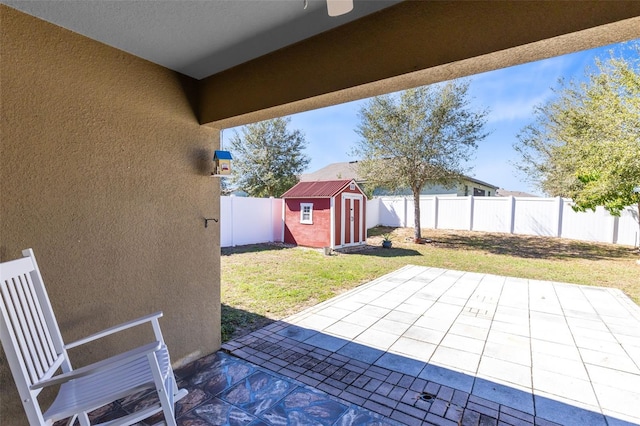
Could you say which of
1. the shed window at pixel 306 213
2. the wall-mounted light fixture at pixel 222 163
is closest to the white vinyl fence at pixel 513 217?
the shed window at pixel 306 213

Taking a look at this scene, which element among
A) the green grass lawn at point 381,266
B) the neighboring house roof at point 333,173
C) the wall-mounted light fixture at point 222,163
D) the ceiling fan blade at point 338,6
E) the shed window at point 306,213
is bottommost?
the green grass lawn at point 381,266

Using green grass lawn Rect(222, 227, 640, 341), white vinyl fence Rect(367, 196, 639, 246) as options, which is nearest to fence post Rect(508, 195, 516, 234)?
white vinyl fence Rect(367, 196, 639, 246)

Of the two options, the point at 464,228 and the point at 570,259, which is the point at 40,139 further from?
the point at 464,228

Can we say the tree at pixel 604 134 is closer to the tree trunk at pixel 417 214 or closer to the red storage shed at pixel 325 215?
the tree trunk at pixel 417 214

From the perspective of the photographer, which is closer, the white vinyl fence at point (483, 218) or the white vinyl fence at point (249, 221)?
the white vinyl fence at point (483, 218)

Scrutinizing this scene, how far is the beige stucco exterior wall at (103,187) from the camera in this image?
1.87m

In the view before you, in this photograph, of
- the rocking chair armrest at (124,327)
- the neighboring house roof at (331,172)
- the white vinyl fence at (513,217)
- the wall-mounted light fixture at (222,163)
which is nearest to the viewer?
the rocking chair armrest at (124,327)

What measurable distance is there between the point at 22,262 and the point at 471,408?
3136 mm

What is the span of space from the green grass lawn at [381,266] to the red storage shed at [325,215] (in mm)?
806

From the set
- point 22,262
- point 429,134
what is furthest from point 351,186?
point 22,262

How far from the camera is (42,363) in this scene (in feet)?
5.46

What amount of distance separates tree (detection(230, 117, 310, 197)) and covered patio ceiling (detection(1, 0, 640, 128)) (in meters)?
15.4

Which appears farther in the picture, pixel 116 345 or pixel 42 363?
pixel 116 345

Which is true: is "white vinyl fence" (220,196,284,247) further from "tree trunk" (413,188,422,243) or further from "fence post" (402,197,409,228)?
"fence post" (402,197,409,228)
